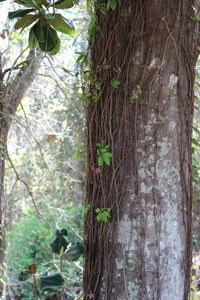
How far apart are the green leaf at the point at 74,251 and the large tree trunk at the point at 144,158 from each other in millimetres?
39

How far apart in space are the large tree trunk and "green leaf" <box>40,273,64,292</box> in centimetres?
12

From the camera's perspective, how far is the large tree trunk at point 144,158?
1577 millimetres

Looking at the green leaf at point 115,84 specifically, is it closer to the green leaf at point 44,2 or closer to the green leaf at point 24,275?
the green leaf at point 44,2

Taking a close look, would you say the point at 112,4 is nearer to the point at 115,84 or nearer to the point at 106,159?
the point at 115,84

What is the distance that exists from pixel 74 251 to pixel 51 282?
0.17 m

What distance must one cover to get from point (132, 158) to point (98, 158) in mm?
158

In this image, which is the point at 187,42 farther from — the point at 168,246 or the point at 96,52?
the point at 168,246

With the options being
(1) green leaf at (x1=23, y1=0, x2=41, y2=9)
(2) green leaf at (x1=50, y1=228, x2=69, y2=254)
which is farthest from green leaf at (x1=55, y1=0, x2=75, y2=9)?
(2) green leaf at (x1=50, y1=228, x2=69, y2=254)

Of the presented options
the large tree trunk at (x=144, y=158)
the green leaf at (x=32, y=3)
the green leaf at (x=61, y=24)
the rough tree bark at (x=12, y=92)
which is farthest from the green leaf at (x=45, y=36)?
the rough tree bark at (x=12, y=92)

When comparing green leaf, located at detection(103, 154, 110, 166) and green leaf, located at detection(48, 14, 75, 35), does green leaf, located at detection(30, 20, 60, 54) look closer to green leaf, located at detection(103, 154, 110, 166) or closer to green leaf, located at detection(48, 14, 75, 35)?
green leaf, located at detection(48, 14, 75, 35)

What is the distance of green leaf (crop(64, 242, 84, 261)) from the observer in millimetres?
1748

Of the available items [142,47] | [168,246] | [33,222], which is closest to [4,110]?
[142,47]

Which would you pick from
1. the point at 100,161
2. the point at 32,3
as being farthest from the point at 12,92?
the point at 100,161

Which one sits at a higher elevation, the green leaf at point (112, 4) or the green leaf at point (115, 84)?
the green leaf at point (112, 4)
